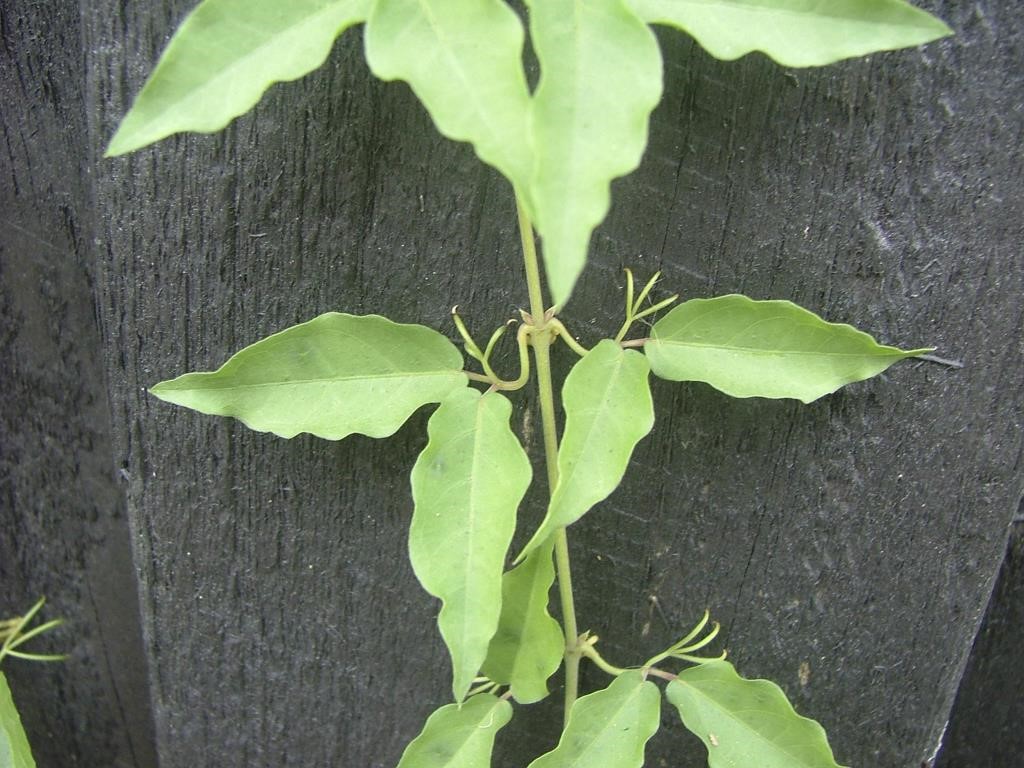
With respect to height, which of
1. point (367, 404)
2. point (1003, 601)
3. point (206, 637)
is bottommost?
point (1003, 601)

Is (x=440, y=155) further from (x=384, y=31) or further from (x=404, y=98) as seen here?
(x=384, y=31)

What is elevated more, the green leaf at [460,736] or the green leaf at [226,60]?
the green leaf at [226,60]

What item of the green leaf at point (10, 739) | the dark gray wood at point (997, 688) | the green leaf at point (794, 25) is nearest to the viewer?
the green leaf at point (794, 25)

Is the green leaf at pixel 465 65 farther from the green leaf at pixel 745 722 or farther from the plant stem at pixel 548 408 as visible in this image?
the green leaf at pixel 745 722

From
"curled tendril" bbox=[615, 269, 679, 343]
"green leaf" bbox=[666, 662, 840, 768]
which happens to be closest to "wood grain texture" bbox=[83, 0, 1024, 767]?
"curled tendril" bbox=[615, 269, 679, 343]

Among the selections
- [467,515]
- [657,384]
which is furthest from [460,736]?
[657,384]

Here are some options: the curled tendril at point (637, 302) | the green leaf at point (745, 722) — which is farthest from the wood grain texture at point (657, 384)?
the green leaf at point (745, 722)

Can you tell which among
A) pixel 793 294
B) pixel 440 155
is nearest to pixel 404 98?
pixel 440 155

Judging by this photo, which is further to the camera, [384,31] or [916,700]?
[916,700]
